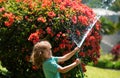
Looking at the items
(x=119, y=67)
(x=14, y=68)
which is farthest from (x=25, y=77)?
(x=119, y=67)

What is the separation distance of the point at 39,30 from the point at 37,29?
0.06m

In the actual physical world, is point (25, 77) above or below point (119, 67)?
above

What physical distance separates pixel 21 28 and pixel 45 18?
54 centimetres

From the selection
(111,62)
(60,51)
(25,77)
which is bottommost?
(111,62)

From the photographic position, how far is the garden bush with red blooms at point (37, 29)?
8750 mm

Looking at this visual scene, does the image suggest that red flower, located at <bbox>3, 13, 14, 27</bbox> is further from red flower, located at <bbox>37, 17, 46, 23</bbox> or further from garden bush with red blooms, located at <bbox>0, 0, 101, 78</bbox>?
red flower, located at <bbox>37, 17, 46, 23</bbox>

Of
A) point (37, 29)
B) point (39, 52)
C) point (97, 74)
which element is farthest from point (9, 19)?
point (97, 74)

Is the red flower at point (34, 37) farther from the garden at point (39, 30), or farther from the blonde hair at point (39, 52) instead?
the blonde hair at point (39, 52)

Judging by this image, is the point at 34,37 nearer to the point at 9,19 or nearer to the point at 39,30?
the point at 39,30

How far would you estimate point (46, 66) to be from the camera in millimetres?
6203

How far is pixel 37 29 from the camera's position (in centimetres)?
877

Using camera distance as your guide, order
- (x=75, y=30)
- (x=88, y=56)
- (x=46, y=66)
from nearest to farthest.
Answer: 1. (x=46, y=66)
2. (x=75, y=30)
3. (x=88, y=56)

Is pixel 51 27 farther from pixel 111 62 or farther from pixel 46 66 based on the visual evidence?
pixel 111 62

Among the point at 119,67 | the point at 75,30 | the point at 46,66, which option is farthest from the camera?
the point at 119,67
